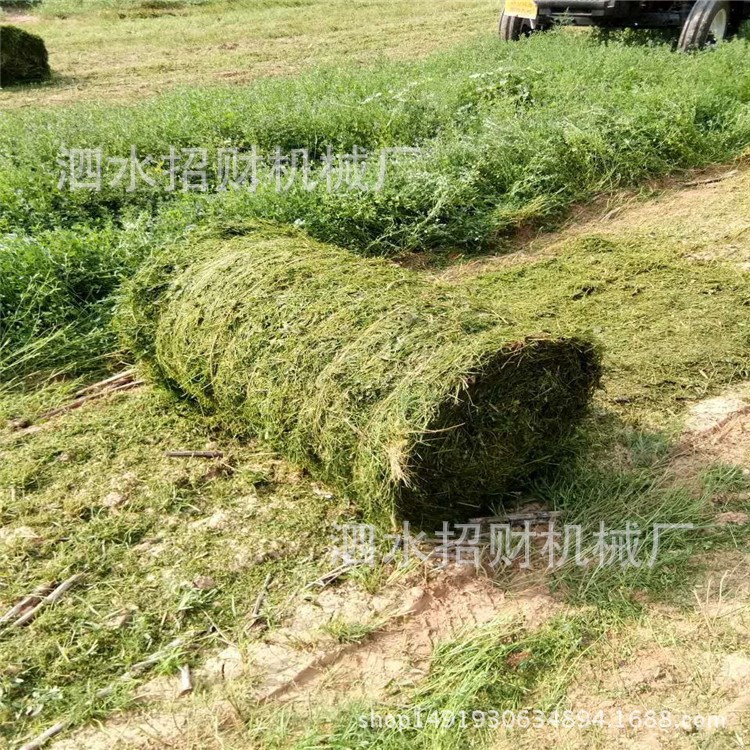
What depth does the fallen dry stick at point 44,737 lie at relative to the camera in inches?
112

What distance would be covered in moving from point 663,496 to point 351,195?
368 centimetres

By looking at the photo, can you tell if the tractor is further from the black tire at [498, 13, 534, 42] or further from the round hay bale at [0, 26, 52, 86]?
the round hay bale at [0, 26, 52, 86]

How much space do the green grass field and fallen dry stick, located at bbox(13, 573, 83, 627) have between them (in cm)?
4

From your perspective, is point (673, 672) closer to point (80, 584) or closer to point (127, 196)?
point (80, 584)

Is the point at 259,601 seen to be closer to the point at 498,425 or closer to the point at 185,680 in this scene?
the point at 185,680

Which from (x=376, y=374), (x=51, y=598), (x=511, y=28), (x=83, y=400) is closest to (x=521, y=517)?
(x=376, y=374)

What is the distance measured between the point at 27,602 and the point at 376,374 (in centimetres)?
165

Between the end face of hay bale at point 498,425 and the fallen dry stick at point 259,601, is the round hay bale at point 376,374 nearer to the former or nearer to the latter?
the end face of hay bale at point 498,425

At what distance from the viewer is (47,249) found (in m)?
5.60

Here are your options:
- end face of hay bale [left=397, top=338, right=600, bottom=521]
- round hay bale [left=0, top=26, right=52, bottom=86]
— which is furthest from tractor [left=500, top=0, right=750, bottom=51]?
end face of hay bale [left=397, top=338, right=600, bottom=521]

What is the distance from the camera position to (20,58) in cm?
1248

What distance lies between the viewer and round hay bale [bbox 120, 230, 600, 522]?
3385mm

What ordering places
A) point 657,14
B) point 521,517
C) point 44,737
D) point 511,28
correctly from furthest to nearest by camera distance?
point 511,28 → point 657,14 → point 521,517 → point 44,737

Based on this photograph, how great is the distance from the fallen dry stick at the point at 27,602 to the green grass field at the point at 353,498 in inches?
2.3
